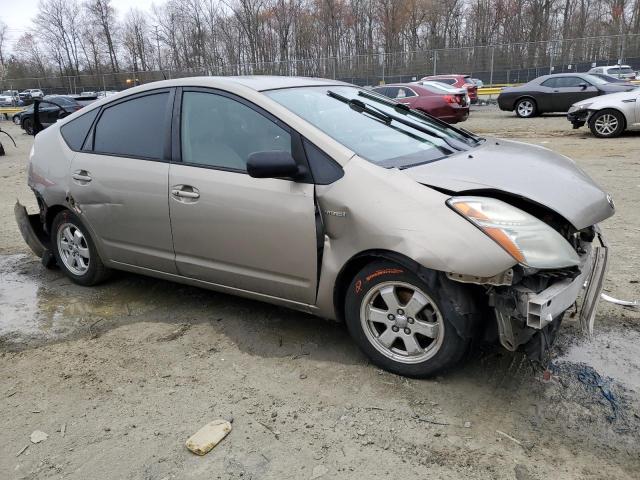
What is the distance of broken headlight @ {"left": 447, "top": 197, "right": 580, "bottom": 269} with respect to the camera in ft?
8.40

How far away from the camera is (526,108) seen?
18.9 metres

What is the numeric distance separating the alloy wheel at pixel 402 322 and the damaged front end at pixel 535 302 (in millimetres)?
295

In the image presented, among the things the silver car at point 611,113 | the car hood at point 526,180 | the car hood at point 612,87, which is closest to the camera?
the car hood at point 526,180

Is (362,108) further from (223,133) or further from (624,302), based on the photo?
(624,302)

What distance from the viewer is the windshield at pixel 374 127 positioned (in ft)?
10.6

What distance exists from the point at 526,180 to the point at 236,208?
168 cm

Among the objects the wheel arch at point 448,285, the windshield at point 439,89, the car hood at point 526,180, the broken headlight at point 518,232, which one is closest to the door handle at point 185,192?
the wheel arch at point 448,285

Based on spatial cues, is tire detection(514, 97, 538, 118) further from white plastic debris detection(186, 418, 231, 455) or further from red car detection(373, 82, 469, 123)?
white plastic debris detection(186, 418, 231, 455)

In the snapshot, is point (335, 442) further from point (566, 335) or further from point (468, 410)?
point (566, 335)

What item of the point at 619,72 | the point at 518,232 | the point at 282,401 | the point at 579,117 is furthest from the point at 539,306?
the point at 619,72

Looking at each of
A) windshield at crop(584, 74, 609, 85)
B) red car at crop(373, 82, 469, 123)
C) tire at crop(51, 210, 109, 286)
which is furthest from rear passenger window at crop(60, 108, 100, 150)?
windshield at crop(584, 74, 609, 85)

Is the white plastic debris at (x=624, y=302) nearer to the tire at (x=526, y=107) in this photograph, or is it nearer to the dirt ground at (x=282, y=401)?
the dirt ground at (x=282, y=401)

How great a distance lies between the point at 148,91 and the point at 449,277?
8.79ft

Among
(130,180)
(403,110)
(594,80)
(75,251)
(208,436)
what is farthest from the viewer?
(594,80)
